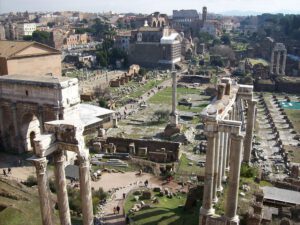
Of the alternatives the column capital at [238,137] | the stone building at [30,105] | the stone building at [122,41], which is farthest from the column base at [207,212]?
the stone building at [122,41]

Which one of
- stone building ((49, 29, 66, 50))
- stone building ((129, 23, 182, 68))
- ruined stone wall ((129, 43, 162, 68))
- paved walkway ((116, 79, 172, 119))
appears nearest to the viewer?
paved walkway ((116, 79, 172, 119))

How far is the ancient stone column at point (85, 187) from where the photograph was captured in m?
14.8

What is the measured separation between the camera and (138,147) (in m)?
34.4

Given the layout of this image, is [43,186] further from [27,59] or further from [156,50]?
[156,50]

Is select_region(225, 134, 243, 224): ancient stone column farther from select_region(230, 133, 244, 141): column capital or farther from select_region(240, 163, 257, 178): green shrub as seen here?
select_region(240, 163, 257, 178): green shrub

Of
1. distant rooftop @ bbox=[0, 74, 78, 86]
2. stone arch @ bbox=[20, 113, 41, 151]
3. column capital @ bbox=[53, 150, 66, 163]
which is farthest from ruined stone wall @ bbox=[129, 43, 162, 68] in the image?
column capital @ bbox=[53, 150, 66, 163]

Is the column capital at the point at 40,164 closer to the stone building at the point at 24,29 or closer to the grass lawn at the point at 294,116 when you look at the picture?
the grass lawn at the point at 294,116

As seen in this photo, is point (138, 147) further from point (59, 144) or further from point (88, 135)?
point (59, 144)

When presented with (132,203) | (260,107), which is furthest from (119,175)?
(260,107)

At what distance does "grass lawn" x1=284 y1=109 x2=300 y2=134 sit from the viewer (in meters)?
42.3

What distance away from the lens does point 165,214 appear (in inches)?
852

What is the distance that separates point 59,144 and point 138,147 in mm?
20009

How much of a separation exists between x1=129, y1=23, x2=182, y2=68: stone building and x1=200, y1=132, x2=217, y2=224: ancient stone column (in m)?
67.9

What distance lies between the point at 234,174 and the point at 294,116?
32683 mm
